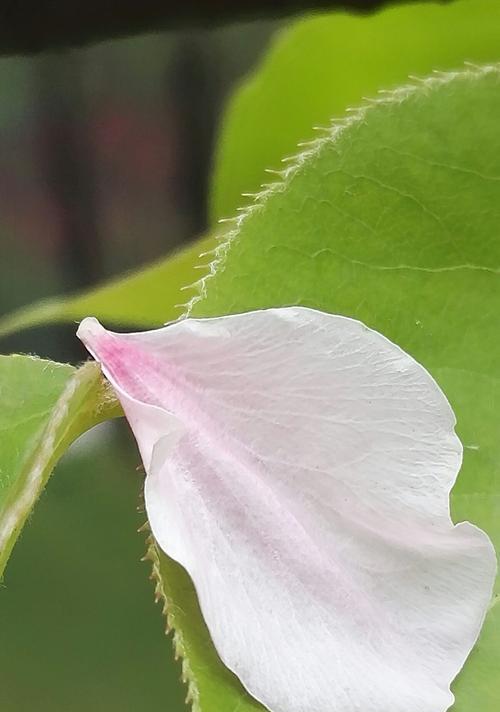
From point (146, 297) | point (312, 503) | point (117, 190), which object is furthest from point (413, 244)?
point (117, 190)

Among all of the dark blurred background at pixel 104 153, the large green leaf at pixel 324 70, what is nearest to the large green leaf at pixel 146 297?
the large green leaf at pixel 324 70

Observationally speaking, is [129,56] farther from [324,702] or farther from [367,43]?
[324,702]

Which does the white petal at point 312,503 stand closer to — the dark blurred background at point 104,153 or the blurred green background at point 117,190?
the blurred green background at point 117,190

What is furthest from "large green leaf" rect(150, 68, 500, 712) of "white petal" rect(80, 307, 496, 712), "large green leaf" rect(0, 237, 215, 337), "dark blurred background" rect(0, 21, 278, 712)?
"dark blurred background" rect(0, 21, 278, 712)

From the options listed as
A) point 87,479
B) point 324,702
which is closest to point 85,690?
point 87,479

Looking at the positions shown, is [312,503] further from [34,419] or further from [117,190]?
[117,190]
